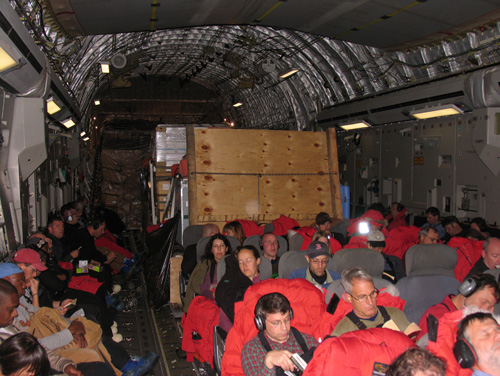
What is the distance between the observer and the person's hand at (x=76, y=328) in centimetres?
449

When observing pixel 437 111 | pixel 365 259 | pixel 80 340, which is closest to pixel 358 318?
pixel 365 259

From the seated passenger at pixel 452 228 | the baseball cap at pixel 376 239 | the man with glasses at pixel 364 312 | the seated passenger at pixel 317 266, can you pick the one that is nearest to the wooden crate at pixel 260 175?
the seated passenger at pixel 452 228

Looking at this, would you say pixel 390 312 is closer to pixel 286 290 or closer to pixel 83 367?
pixel 286 290

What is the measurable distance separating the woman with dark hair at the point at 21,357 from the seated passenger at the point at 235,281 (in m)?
1.95

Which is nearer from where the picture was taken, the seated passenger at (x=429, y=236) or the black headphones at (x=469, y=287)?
the black headphones at (x=469, y=287)

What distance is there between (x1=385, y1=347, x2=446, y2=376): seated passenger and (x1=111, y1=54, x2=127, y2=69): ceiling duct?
1283 centimetres

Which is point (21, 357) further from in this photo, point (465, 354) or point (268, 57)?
point (268, 57)

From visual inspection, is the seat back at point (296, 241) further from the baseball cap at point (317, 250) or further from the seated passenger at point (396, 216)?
the seated passenger at point (396, 216)

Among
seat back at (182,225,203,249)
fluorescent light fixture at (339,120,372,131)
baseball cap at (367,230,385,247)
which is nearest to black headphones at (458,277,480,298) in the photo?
baseball cap at (367,230,385,247)

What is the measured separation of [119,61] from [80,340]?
1072 cm

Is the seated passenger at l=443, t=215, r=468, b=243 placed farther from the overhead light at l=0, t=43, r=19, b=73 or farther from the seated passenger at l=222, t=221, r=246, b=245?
the overhead light at l=0, t=43, r=19, b=73

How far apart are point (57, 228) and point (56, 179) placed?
4035 millimetres

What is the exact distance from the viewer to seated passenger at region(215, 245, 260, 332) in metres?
4.70

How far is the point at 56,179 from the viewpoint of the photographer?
1103cm
